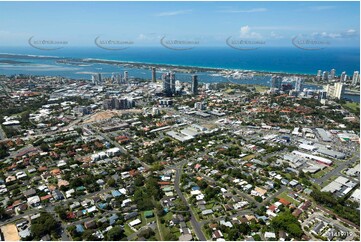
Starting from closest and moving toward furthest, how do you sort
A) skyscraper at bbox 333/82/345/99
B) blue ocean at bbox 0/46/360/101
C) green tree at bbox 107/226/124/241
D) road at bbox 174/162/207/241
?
1. green tree at bbox 107/226/124/241
2. road at bbox 174/162/207/241
3. skyscraper at bbox 333/82/345/99
4. blue ocean at bbox 0/46/360/101

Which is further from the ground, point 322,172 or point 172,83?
point 172,83

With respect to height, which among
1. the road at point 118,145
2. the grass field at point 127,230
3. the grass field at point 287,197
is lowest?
the grass field at point 127,230

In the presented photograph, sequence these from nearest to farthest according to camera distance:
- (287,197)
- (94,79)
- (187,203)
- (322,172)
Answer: (187,203) < (287,197) < (322,172) < (94,79)

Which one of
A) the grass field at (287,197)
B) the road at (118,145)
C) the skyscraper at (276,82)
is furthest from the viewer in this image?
the skyscraper at (276,82)

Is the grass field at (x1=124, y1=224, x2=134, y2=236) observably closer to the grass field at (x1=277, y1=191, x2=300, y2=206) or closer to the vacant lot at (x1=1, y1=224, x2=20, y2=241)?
the vacant lot at (x1=1, y1=224, x2=20, y2=241)

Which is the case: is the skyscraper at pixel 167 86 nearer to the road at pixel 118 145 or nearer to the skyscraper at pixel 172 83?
the skyscraper at pixel 172 83

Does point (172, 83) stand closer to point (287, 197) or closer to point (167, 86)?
point (167, 86)

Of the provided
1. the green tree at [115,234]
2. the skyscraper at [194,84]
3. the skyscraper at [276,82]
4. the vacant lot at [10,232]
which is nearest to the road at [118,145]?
the green tree at [115,234]

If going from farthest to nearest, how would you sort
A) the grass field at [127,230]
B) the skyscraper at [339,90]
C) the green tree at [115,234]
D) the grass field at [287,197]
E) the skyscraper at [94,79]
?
the skyscraper at [94,79] → the skyscraper at [339,90] → the grass field at [287,197] → the grass field at [127,230] → the green tree at [115,234]

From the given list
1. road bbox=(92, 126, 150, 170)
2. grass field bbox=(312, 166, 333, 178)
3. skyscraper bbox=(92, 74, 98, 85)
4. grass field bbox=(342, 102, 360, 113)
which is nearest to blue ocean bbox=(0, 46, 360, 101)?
skyscraper bbox=(92, 74, 98, 85)

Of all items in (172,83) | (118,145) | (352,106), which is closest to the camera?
(118,145)

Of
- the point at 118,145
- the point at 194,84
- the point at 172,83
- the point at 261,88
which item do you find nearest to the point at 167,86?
the point at 172,83
